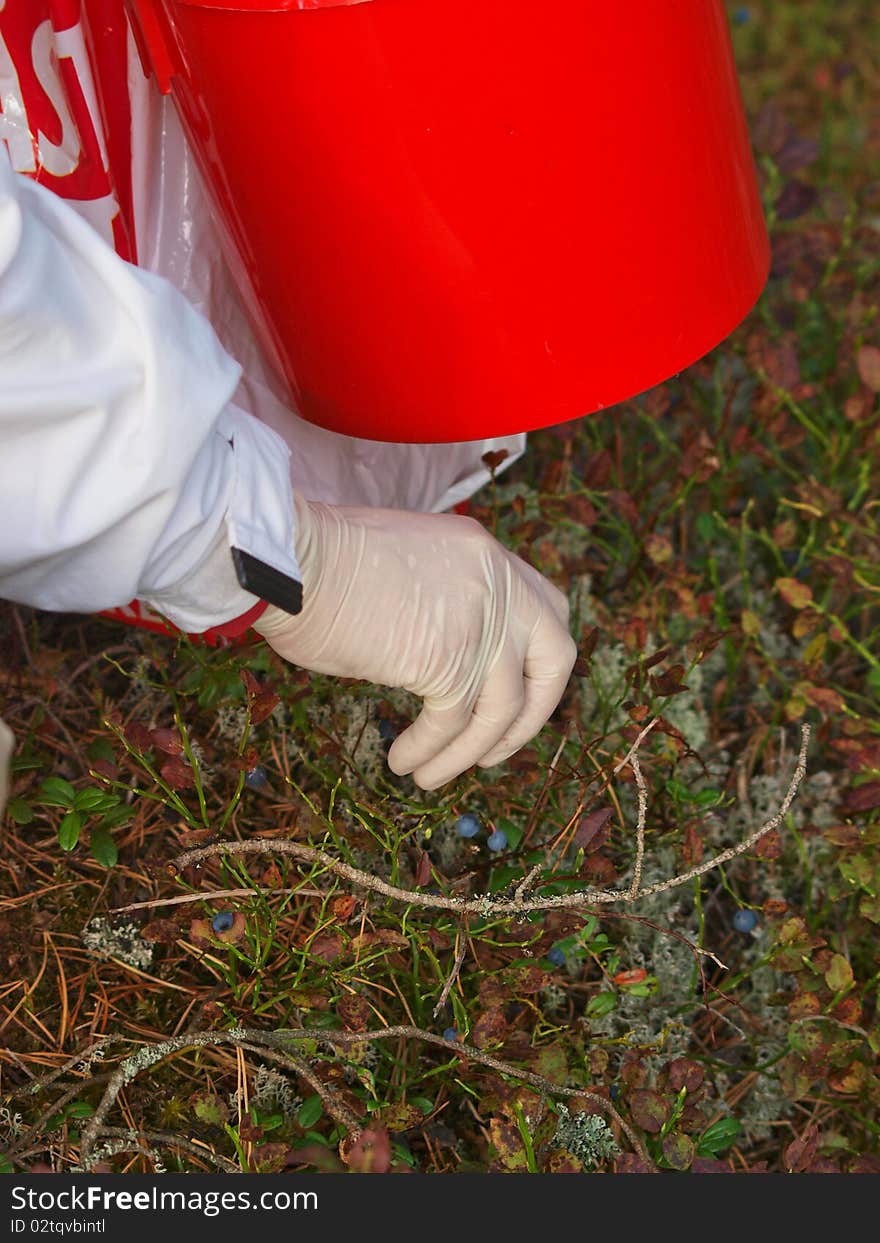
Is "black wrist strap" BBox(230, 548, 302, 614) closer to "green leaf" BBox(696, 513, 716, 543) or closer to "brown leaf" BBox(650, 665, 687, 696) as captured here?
"brown leaf" BBox(650, 665, 687, 696)

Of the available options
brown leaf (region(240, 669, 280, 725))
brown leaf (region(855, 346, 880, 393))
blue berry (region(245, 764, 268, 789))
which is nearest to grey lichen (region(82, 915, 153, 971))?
blue berry (region(245, 764, 268, 789))

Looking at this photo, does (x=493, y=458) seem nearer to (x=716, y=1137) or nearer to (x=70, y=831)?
(x=70, y=831)

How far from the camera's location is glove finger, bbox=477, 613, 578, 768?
4.63 feet

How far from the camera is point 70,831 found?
4.22 feet

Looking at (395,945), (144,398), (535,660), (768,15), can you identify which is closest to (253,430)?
(144,398)

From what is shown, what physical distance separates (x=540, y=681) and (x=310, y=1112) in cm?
56

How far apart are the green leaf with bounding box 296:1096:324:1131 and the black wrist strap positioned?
0.54 meters

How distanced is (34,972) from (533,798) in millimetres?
668

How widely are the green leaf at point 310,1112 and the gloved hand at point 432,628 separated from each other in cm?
38

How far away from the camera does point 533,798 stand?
154 cm

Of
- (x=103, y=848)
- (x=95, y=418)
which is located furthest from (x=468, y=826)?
(x=95, y=418)

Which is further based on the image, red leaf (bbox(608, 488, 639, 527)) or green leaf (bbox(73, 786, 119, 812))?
→ red leaf (bbox(608, 488, 639, 527))

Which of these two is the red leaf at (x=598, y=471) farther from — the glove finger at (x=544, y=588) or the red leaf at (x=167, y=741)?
the red leaf at (x=167, y=741)

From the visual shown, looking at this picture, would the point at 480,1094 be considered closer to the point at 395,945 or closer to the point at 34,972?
the point at 395,945
